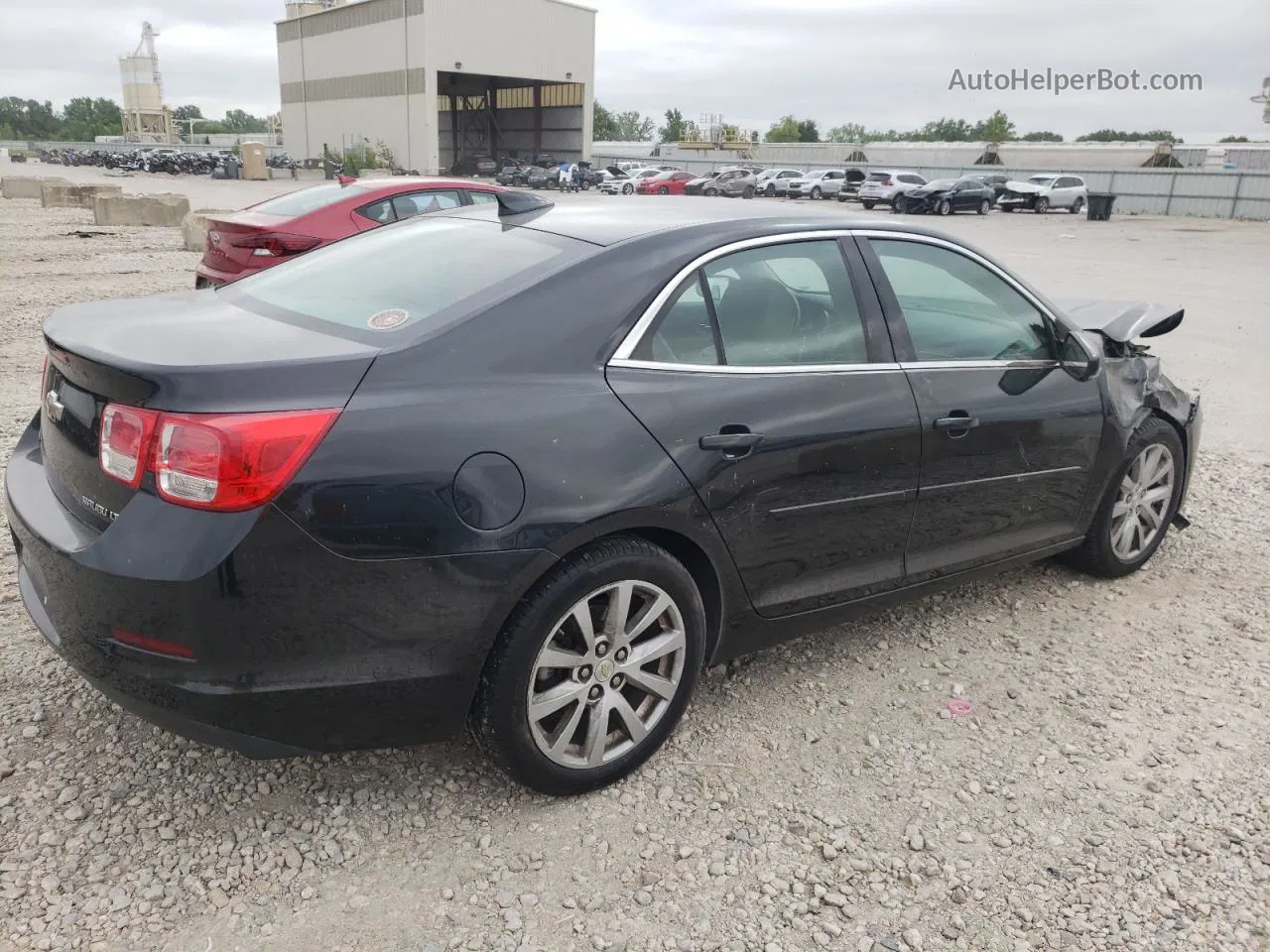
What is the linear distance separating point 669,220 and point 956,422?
3.96 ft

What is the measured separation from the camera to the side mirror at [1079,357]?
3.89 meters

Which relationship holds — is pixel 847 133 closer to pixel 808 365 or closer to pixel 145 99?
pixel 145 99

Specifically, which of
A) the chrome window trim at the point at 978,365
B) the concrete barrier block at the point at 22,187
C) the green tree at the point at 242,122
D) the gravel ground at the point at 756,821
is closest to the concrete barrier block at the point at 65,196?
the concrete barrier block at the point at 22,187

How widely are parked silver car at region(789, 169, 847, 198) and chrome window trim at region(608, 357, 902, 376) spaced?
44181 mm

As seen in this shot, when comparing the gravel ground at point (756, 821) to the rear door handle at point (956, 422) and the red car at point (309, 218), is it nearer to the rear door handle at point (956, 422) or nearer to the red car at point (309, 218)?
the rear door handle at point (956, 422)

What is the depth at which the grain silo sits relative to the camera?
119312 mm

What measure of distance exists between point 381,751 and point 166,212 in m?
21.7

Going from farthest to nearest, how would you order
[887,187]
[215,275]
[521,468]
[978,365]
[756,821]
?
[887,187], [215,275], [978,365], [756,821], [521,468]

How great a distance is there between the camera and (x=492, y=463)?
2.41m

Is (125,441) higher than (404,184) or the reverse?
the reverse

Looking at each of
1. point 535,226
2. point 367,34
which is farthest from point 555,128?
point 535,226

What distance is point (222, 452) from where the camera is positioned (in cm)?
218

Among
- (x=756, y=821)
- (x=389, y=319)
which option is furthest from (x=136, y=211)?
(x=756, y=821)

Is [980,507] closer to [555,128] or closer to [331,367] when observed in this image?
[331,367]
